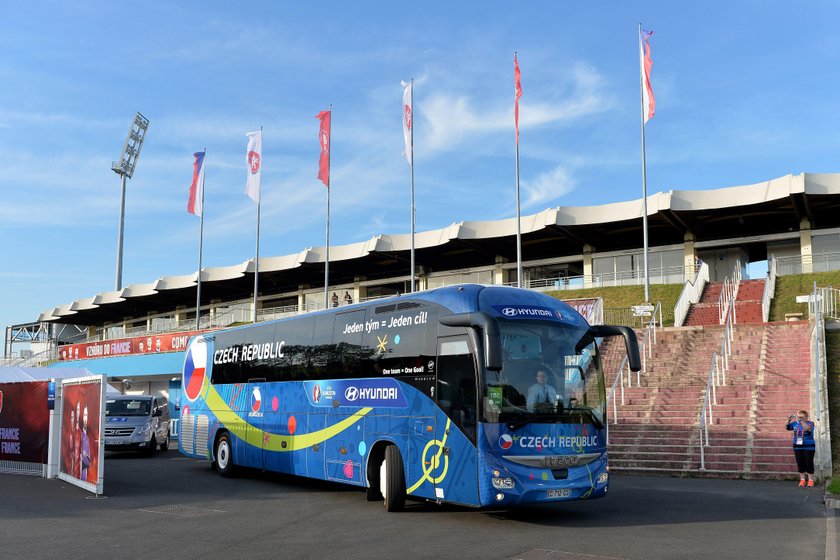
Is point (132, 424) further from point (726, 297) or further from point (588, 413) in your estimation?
point (726, 297)

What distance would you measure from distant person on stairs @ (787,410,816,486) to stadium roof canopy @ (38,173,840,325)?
84.2 feet

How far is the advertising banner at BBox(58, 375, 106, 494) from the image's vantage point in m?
13.7

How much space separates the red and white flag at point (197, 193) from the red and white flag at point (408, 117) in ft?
50.9

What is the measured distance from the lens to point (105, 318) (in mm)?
83000

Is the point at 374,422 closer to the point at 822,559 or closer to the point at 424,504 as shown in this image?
the point at 424,504

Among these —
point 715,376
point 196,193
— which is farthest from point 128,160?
point 715,376

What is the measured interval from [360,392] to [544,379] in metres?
3.54

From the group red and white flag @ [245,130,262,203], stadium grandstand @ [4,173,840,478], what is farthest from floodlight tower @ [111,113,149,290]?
red and white flag @ [245,130,262,203]

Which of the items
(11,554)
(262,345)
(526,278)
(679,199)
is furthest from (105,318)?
(11,554)

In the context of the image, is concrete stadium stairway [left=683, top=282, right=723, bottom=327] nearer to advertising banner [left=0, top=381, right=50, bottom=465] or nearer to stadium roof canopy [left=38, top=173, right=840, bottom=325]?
stadium roof canopy [left=38, top=173, right=840, bottom=325]

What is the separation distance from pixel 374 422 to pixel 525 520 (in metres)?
2.83

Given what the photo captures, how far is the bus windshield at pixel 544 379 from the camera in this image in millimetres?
10297

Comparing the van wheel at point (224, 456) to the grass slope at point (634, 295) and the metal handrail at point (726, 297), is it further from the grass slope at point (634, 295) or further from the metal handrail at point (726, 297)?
the grass slope at point (634, 295)

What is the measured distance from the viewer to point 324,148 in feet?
127
